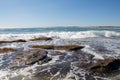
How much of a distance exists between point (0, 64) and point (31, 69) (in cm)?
222

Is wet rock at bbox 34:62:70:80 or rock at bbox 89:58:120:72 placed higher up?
rock at bbox 89:58:120:72

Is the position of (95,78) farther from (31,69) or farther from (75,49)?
(75,49)

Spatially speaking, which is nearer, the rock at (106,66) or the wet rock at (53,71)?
the wet rock at (53,71)

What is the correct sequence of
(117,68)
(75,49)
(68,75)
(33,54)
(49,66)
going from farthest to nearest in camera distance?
1. (75,49)
2. (33,54)
3. (49,66)
4. (117,68)
5. (68,75)

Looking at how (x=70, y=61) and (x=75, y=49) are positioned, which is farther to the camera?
(x=75, y=49)

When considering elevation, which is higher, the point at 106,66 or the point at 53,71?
the point at 106,66

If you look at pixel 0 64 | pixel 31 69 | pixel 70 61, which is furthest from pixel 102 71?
pixel 0 64

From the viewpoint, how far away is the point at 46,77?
280 inches

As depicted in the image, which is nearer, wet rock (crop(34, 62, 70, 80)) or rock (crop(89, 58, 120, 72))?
wet rock (crop(34, 62, 70, 80))

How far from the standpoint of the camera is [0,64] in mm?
9359

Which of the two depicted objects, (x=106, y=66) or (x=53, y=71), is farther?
(x=106, y=66)

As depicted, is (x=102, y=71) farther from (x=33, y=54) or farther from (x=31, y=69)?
(x=33, y=54)

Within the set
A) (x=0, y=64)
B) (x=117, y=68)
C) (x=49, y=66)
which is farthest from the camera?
(x=0, y=64)

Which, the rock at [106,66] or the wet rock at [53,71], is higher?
the rock at [106,66]
